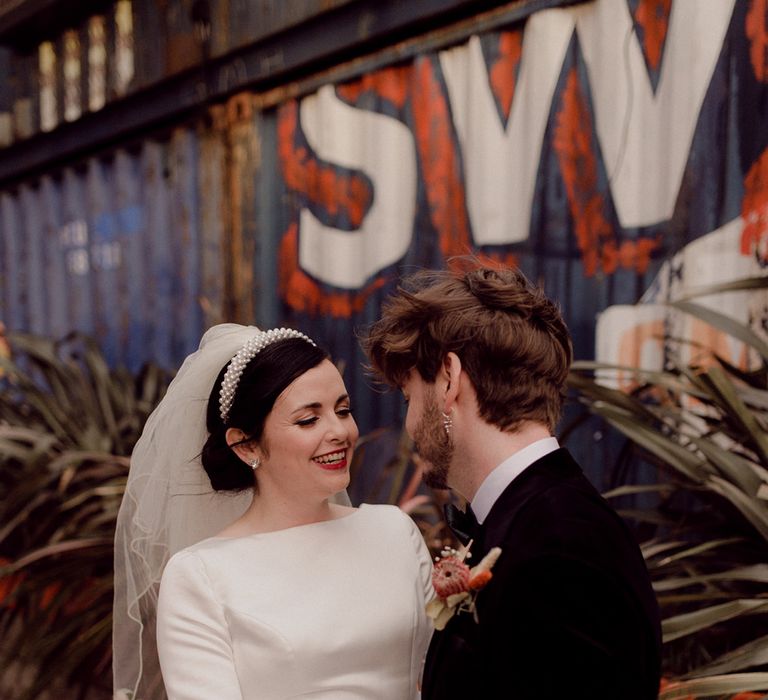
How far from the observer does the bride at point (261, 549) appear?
168cm

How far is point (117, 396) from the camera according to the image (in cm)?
452

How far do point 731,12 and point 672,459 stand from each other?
1527mm

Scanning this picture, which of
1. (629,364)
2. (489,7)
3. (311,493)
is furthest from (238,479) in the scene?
Answer: (489,7)

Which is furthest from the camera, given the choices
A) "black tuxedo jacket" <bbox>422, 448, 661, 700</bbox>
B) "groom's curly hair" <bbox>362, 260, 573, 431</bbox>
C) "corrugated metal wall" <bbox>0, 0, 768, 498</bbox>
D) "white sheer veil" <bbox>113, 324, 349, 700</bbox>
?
"corrugated metal wall" <bbox>0, 0, 768, 498</bbox>

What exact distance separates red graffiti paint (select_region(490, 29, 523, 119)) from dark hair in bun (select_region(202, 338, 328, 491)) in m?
A: 1.91

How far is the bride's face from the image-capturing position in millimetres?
1819

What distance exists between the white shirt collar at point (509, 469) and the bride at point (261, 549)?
1.39 ft

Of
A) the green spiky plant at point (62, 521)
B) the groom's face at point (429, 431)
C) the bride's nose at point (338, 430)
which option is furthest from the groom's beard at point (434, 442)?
the green spiky plant at point (62, 521)

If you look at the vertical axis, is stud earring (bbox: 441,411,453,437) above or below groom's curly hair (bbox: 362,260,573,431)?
below

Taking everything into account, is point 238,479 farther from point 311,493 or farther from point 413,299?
point 413,299

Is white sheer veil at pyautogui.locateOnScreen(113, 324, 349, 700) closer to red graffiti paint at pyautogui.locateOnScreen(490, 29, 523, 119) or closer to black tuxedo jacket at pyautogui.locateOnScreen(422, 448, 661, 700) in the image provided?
black tuxedo jacket at pyautogui.locateOnScreen(422, 448, 661, 700)

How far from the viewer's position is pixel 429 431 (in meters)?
1.58

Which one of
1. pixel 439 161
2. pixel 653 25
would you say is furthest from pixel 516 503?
pixel 439 161

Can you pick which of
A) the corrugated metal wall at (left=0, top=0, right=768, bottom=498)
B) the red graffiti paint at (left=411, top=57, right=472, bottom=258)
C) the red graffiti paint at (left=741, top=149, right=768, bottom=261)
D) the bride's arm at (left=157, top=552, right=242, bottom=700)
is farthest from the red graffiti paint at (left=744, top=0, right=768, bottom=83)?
the bride's arm at (left=157, top=552, right=242, bottom=700)
